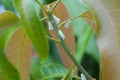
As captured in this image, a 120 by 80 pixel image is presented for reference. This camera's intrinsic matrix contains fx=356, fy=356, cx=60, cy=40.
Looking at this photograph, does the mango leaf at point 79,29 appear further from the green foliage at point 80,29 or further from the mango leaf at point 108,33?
the mango leaf at point 108,33

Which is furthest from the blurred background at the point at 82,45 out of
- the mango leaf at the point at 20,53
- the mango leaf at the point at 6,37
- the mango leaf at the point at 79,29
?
the mango leaf at the point at 6,37

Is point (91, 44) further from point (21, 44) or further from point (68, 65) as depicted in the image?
point (21, 44)

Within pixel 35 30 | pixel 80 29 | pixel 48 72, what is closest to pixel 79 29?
pixel 80 29

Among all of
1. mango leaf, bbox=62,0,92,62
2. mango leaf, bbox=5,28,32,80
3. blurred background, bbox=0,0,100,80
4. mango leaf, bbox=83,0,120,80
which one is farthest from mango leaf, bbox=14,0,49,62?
mango leaf, bbox=62,0,92,62

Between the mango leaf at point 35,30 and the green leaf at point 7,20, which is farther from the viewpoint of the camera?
the green leaf at point 7,20

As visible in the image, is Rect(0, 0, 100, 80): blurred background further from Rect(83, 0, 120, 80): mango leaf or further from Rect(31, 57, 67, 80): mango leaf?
Rect(83, 0, 120, 80): mango leaf

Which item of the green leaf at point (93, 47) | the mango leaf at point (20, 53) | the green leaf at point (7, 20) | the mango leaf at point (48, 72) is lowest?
the green leaf at point (93, 47)

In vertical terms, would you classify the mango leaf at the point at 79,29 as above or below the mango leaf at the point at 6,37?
below

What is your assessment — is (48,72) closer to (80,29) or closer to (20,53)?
(20,53)

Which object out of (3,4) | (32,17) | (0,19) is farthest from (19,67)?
(3,4)
